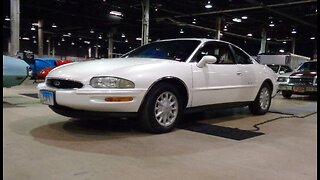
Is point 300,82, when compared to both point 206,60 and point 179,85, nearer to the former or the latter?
point 206,60

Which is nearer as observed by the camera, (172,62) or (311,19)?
(172,62)

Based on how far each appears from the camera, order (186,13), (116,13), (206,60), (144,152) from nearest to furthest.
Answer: (144,152) → (206,60) → (186,13) → (116,13)

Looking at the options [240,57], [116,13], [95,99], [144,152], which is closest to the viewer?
[144,152]

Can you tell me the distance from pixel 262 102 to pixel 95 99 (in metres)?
3.36

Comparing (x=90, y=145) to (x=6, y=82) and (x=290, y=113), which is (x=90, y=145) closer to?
(x=6, y=82)

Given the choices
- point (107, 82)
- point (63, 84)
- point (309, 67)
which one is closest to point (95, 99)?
point (107, 82)

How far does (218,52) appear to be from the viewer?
4.98m

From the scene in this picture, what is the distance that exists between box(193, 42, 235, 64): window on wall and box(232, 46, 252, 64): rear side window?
0.15m

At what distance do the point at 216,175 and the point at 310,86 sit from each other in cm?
739

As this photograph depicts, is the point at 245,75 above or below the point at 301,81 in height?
above

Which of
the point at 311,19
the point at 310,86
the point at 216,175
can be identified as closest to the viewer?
the point at 216,175

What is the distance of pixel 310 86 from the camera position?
9000 millimetres

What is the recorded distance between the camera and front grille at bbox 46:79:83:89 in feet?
12.1

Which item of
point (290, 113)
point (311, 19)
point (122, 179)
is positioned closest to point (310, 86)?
point (290, 113)
